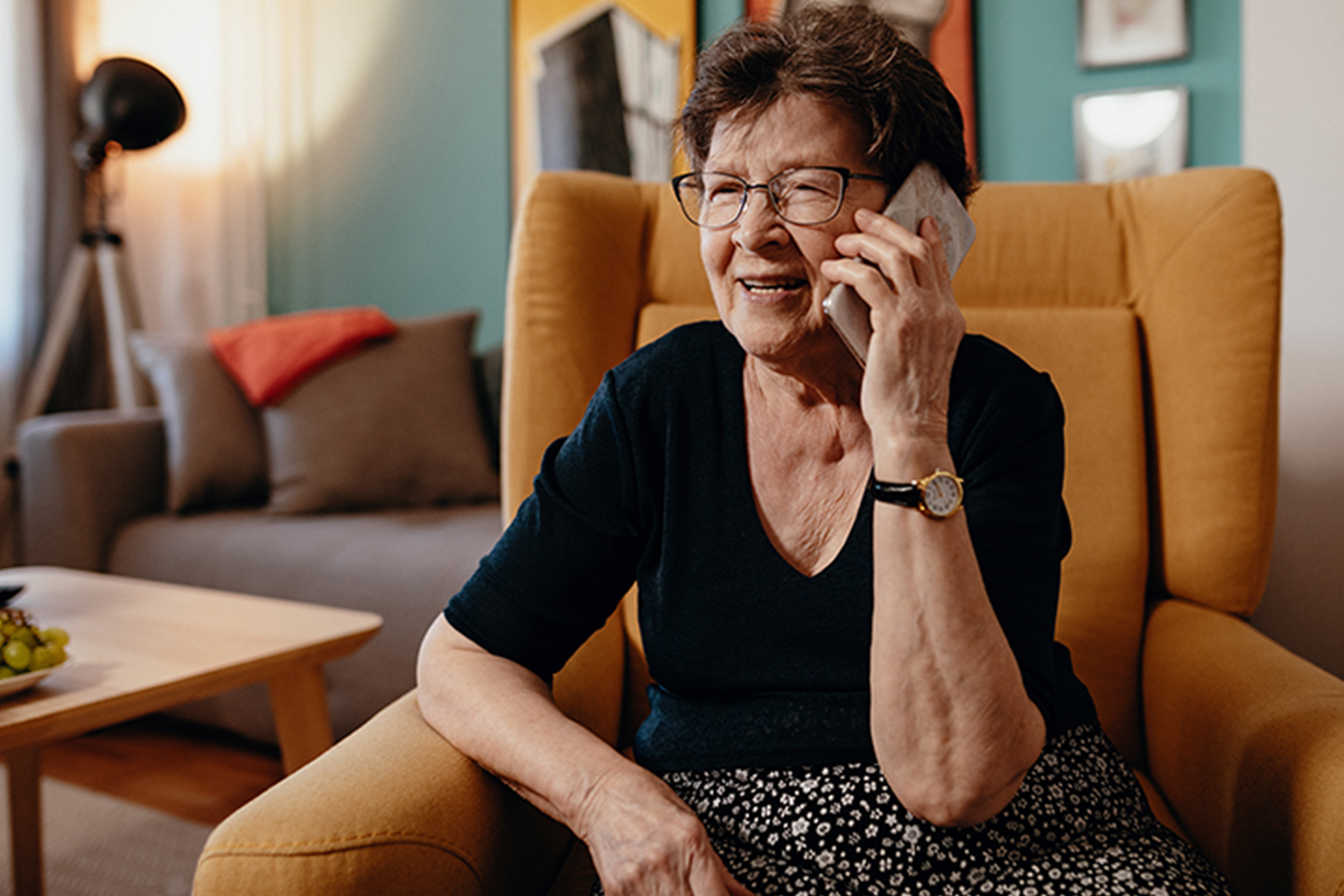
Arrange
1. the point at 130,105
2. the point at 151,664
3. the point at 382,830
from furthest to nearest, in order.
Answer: the point at 130,105 → the point at 151,664 → the point at 382,830

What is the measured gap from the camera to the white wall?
158 centimetres

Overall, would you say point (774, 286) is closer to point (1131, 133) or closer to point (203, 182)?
point (1131, 133)

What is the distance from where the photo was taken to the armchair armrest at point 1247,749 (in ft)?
2.51

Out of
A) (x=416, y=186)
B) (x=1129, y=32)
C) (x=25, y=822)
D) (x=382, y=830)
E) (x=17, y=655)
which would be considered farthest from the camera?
(x=416, y=186)

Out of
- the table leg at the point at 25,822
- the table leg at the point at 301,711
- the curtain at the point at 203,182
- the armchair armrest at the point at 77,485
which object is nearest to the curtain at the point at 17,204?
the curtain at the point at 203,182

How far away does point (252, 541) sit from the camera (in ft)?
6.82

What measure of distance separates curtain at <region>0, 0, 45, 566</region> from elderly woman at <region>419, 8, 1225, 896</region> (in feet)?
8.23

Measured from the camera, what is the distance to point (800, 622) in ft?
2.80

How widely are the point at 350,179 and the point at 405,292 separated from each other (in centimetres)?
46

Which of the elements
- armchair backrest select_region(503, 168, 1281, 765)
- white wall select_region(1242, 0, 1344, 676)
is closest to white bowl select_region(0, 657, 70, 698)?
armchair backrest select_region(503, 168, 1281, 765)

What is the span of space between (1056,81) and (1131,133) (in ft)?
0.74

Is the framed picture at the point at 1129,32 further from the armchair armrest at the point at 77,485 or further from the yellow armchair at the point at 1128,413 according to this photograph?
the armchair armrest at the point at 77,485

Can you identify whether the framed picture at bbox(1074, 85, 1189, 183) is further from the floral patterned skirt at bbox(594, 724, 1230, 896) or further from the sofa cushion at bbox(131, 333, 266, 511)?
the sofa cushion at bbox(131, 333, 266, 511)

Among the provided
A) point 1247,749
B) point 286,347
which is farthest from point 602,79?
point 1247,749
